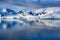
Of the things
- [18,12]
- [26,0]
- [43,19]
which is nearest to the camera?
[26,0]

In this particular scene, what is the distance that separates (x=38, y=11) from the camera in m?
7.70

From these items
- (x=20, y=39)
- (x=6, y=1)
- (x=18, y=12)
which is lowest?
(x=20, y=39)


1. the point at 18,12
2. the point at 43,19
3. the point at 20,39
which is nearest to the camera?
the point at 20,39

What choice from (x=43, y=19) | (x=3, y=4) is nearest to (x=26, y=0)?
(x=3, y=4)

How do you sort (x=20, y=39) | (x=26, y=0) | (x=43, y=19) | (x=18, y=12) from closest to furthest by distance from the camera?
(x=20, y=39) < (x=26, y=0) < (x=18, y=12) < (x=43, y=19)

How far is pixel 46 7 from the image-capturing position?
7.48 metres

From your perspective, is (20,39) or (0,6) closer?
(20,39)

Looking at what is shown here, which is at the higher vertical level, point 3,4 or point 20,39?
point 3,4

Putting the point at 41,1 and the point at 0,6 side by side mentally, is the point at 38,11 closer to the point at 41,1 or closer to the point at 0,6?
the point at 41,1

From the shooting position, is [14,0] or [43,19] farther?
[43,19]

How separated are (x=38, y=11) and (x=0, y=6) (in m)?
1.65

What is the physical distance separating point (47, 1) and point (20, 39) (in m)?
4.03

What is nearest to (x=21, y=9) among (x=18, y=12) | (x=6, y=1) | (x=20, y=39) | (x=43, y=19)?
(x=18, y=12)

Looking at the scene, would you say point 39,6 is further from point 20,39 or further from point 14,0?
point 20,39
